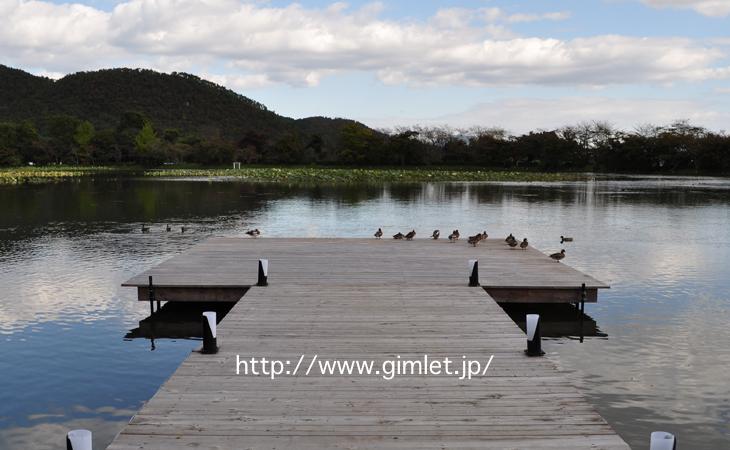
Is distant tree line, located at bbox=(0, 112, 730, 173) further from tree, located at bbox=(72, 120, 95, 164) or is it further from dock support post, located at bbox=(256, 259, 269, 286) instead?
dock support post, located at bbox=(256, 259, 269, 286)

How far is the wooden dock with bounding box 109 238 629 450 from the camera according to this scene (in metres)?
5.20

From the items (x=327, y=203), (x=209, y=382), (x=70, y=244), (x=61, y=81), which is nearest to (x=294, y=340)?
(x=209, y=382)

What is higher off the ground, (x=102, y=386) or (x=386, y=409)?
(x=386, y=409)

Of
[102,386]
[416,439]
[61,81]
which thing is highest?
[61,81]

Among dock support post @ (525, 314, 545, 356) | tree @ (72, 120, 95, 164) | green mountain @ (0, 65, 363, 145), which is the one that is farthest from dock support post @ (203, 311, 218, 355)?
green mountain @ (0, 65, 363, 145)

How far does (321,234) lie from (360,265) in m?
10.4

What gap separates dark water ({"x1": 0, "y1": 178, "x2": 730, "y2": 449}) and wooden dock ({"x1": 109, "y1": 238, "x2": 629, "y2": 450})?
136 centimetres

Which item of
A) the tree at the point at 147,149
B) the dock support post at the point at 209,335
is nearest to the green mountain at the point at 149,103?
the tree at the point at 147,149

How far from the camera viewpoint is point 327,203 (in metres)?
38.2

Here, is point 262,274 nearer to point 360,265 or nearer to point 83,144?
point 360,265

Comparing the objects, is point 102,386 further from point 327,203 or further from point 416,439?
point 327,203

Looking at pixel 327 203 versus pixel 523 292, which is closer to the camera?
pixel 523 292

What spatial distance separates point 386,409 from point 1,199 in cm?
4004

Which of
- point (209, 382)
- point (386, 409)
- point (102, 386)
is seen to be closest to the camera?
point (386, 409)
